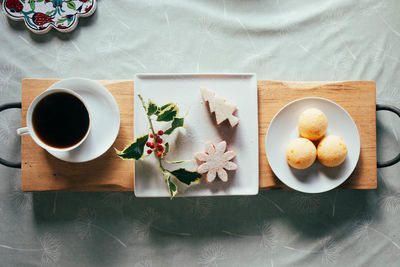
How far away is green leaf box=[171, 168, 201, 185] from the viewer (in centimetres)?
66

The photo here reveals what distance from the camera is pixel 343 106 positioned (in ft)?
2.41

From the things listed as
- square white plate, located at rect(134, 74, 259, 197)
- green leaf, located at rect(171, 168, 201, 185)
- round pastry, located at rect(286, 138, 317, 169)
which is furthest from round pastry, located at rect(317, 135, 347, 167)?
green leaf, located at rect(171, 168, 201, 185)

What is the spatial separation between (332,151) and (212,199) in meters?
0.33

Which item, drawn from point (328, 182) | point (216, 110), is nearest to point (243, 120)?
point (216, 110)

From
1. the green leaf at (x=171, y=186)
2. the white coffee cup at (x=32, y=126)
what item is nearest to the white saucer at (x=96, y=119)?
the white coffee cup at (x=32, y=126)

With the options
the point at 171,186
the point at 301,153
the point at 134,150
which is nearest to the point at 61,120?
the point at 134,150

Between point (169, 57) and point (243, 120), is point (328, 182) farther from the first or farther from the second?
point (169, 57)

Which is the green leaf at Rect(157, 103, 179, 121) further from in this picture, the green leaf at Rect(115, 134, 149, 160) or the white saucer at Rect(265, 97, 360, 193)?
the white saucer at Rect(265, 97, 360, 193)

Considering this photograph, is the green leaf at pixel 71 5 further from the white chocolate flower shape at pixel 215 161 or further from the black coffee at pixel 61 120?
the white chocolate flower shape at pixel 215 161

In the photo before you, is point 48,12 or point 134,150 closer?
point 134,150

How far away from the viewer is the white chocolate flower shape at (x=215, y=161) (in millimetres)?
687

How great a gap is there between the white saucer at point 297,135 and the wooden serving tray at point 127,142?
Result: 29mm

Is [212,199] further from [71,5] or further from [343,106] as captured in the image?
[71,5]

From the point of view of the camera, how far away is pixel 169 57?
832 mm
